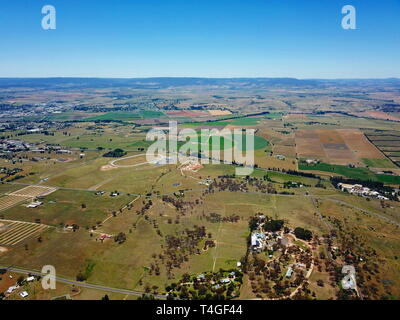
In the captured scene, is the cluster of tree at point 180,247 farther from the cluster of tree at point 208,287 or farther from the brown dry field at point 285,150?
the brown dry field at point 285,150

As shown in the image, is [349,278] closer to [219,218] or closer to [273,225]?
[273,225]

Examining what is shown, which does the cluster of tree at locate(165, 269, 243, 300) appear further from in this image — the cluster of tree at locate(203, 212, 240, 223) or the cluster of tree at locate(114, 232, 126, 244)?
the cluster of tree at locate(203, 212, 240, 223)

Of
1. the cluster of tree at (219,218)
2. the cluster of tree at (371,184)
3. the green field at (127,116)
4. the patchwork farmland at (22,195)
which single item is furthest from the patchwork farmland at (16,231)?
the green field at (127,116)

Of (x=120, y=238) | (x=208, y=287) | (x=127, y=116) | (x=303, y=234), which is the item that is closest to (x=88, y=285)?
(x=120, y=238)

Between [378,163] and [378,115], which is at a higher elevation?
[378,115]

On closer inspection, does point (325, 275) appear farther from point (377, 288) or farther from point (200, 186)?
point (200, 186)

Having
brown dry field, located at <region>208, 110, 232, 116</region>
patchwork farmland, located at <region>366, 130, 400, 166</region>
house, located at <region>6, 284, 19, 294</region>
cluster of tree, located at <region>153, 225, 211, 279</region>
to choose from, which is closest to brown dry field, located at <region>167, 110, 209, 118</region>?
brown dry field, located at <region>208, 110, 232, 116</region>
